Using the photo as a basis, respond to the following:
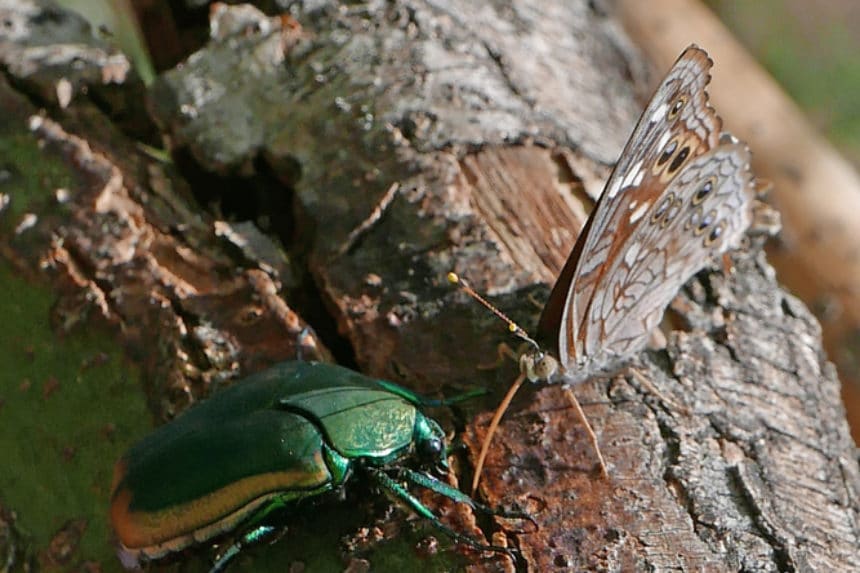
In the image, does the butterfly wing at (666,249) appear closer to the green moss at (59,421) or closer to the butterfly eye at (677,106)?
the butterfly eye at (677,106)

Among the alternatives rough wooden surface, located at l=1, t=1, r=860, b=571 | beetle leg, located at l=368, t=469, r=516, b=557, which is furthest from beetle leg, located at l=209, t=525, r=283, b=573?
rough wooden surface, located at l=1, t=1, r=860, b=571

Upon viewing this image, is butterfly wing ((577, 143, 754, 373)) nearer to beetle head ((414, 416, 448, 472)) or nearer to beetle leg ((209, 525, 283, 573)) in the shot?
beetle head ((414, 416, 448, 472))

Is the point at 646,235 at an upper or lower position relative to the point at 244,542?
upper

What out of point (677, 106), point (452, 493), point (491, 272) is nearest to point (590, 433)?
point (452, 493)

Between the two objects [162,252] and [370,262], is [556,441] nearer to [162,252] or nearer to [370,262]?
[370,262]

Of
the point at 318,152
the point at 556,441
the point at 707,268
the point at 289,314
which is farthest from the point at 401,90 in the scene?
the point at 556,441

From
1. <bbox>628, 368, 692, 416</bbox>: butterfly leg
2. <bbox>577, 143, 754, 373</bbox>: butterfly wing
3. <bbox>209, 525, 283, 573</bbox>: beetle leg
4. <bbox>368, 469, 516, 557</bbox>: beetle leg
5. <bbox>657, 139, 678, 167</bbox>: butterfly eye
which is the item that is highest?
<bbox>657, 139, 678, 167</bbox>: butterfly eye

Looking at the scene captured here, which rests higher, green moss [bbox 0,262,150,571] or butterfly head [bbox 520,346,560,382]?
butterfly head [bbox 520,346,560,382]

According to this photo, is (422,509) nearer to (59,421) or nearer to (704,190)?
(59,421)
